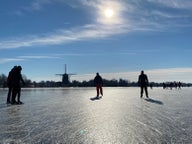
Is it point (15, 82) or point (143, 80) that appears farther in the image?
point (143, 80)

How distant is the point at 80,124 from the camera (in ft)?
30.4

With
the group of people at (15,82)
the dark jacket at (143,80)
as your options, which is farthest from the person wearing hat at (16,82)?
the dark jacket at (143,80)

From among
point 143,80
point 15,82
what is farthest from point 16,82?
point 143,80

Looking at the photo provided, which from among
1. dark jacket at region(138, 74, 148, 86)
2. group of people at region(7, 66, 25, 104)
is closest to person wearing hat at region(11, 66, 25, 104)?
group of people at region(7, 66, 25, 104)

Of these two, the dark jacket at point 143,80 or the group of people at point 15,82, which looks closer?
the group of people at point 15,82

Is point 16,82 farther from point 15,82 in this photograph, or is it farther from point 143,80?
point 143,80

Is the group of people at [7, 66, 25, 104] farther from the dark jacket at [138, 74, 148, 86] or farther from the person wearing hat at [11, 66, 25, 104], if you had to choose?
the dark jacket at [138, 74, 148, 86]

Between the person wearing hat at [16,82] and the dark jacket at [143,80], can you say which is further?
the dark jacket at [143,80]

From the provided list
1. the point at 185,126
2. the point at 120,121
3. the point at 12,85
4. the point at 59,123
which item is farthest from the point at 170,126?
the point at 12,85

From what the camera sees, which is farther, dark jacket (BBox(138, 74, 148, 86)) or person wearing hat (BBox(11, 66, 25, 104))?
dark jacket (BBox(138, 74, 148, 86))

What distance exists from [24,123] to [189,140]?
4595mm

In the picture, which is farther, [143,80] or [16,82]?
[143,80]

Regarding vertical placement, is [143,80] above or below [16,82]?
above

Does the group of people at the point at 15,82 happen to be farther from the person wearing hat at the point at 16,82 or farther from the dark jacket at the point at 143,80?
the dark jacket at the point at 143,80
